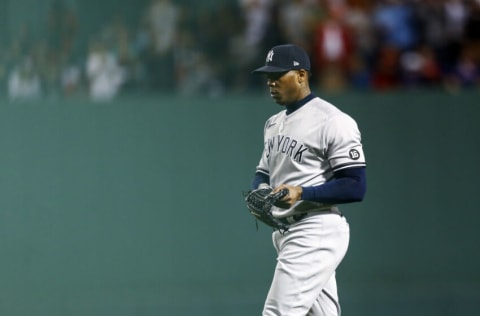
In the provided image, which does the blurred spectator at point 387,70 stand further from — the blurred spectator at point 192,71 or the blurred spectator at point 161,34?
the blurred spectator at point 161,34

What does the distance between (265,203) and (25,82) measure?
14.0 feet

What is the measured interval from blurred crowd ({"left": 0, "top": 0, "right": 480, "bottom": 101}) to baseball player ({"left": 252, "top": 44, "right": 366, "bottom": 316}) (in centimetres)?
345

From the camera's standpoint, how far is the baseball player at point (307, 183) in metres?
4.93

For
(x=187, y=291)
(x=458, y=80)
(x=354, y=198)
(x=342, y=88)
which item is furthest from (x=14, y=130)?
(x=354, y=198)

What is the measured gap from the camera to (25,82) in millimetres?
8586

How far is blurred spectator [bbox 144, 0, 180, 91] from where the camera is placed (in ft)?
28.2

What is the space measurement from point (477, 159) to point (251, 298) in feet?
8.07

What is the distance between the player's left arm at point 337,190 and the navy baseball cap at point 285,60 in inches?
24.2

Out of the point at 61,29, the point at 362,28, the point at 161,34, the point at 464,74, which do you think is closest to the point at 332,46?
the point at 362,28

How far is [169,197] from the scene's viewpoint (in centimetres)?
888

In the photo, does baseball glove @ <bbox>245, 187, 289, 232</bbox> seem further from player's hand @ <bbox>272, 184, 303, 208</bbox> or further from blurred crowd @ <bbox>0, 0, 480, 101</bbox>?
blurred crowd @ <bbox>0, 0, 480, 101</bbox>

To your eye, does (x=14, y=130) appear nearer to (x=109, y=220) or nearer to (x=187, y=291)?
(x=109, y=220)

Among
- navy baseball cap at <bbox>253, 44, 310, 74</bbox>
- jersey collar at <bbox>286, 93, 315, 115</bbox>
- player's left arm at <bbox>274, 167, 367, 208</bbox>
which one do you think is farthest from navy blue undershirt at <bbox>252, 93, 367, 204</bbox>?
navy baseball cap at <bbox>253, 44, 310, 74</bbox>

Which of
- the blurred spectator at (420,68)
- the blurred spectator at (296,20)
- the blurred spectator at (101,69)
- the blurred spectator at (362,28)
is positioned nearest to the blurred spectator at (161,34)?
the blurred spectator at (101,69)
